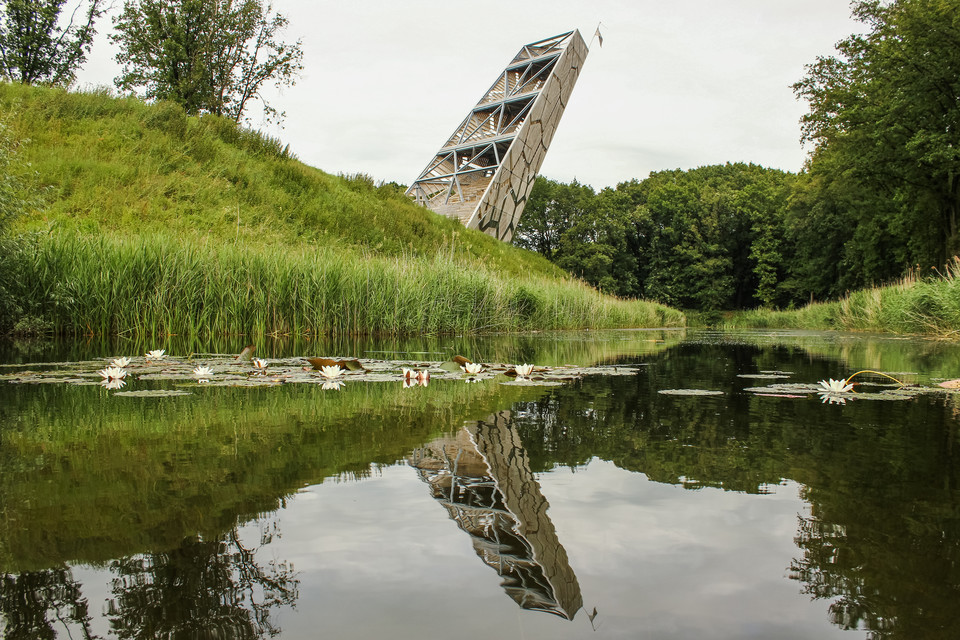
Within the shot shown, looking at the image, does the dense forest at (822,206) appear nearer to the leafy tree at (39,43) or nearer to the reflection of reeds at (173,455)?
the reflection of reeds at (173,455)

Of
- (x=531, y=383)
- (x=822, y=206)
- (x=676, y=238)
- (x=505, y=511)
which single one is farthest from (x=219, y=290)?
(x=676, y=238)

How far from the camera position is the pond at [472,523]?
634mm

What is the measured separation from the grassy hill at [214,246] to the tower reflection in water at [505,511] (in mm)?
5656

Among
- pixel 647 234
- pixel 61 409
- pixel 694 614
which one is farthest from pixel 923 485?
pixel 647 234

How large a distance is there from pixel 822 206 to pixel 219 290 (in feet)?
98.5

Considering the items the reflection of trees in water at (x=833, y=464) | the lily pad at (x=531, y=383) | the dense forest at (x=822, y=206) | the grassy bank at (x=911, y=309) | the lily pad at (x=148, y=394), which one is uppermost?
the dense forest at (x=822, y=206)

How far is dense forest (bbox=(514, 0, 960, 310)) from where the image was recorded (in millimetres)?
16672

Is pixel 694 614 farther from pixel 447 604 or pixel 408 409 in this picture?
pixel 408 409

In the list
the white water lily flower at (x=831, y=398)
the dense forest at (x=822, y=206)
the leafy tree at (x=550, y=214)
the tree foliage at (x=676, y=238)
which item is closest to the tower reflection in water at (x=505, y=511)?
the white water lily flower at (x=831, y=398)

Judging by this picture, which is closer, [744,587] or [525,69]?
[744,587]

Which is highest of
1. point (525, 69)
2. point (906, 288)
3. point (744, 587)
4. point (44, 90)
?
point (525, 69)

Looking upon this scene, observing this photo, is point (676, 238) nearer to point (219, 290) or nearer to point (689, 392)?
point (219, 290)

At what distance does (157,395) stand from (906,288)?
13.3 m

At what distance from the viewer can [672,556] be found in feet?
2.65
